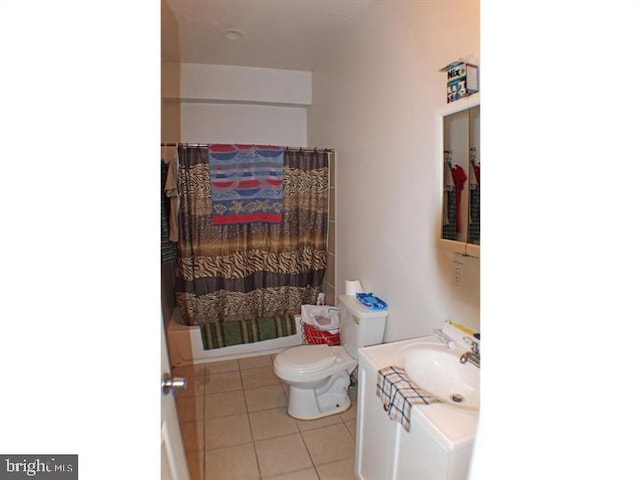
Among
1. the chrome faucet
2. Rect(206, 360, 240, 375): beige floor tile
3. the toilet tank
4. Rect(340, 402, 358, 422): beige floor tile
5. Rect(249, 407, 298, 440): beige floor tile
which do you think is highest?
the chrome faucet

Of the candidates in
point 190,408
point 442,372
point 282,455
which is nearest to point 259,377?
point 190,408

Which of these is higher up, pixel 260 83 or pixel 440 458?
pixel 260 83

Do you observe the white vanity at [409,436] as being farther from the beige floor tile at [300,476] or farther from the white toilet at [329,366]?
the white toilet at [329,366]

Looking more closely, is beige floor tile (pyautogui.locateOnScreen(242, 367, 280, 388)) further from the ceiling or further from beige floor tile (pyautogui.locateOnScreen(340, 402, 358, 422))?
the ceiling

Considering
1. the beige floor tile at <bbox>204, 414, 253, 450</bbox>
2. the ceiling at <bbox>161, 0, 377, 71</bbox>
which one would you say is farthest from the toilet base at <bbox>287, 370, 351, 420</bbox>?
the ceiling at <bbox>161, 0, 377, 71</bbox>

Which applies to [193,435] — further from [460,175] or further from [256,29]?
[256,29]

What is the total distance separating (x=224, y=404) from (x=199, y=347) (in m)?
0.75

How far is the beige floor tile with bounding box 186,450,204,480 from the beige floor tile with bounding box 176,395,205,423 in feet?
1.11

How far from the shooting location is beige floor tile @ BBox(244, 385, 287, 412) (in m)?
2.45

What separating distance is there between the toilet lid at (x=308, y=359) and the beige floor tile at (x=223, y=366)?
888 mm
